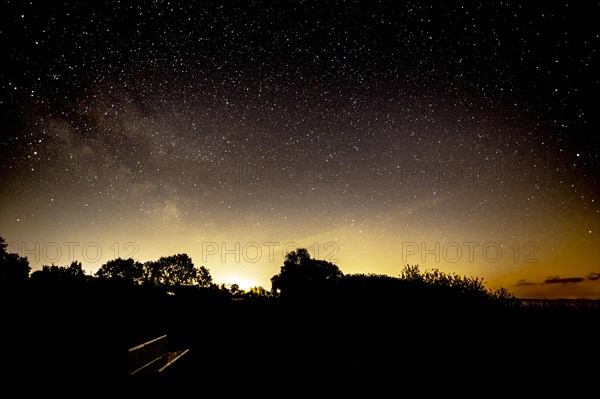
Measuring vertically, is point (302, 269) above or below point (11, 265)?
below

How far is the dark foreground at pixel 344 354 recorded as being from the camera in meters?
4.23

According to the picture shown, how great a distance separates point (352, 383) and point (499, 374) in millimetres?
3448

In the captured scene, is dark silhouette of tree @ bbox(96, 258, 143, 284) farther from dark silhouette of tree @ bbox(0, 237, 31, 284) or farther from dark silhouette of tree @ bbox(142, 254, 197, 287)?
dark silhouette of tree @ bbox(0, 237, 31, 284)

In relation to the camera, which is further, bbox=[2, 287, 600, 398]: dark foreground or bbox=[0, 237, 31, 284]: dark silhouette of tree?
bbox=[0, 237, 31, 284]: dark silhouette of tree

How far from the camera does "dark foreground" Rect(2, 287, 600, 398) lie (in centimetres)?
423

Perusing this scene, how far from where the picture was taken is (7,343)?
438cm

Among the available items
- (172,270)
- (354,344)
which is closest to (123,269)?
(172,270)

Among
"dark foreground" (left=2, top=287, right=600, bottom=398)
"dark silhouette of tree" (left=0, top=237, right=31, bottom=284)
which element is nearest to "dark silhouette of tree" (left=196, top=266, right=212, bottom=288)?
"dark silhouette of tree" (left=0, top=237, right=31, bottom=284)

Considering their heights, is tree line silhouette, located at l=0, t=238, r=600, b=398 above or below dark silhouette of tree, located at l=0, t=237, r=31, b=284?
below

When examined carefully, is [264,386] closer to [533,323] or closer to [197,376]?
[197,376]

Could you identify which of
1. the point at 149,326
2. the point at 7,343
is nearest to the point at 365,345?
the point at 7,343

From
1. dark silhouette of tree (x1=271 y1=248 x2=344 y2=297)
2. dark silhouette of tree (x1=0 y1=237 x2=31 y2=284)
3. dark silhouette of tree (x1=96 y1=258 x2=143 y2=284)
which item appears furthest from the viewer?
dark silhouette of tree (x1=96 y1=258 x2=143 y2=284)

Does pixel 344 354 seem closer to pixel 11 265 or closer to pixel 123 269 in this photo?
pixel 11 265

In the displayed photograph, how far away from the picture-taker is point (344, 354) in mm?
8297
